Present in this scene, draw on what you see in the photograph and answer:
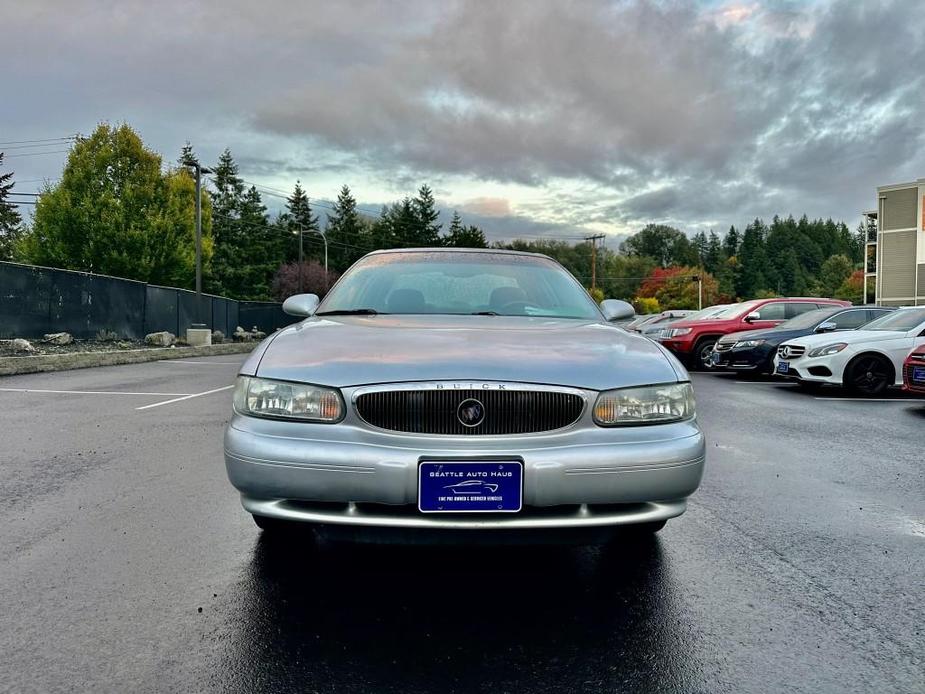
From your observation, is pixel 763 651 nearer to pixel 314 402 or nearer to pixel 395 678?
pixel 395 678

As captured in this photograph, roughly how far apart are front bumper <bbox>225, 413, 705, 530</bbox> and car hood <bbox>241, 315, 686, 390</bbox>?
0.70 ft

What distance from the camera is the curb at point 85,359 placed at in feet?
41.1

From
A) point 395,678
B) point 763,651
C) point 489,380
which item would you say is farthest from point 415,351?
point 763,651

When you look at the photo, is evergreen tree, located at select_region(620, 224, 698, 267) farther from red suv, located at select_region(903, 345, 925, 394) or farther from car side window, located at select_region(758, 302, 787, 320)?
red suv, located at select_region(903, 345, 925, 394)

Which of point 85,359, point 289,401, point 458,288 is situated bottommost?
point 85,359

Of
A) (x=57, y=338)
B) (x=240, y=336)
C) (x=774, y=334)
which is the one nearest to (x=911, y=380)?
(x=774, y=334)

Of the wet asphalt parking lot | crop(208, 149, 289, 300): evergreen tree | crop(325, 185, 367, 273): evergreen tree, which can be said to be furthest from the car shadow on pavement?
crop(325, 185, 367, 273): evergreen tree

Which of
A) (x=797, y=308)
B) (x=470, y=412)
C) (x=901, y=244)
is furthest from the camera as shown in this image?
(x=901, y=244)

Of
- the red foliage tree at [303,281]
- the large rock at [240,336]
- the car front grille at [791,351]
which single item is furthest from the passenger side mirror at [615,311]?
the red foliage tree at [303,281]

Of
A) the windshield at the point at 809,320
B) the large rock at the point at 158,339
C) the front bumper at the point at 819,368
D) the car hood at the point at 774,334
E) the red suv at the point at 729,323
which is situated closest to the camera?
the front bumper at the point at 819,368

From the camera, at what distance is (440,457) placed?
2352 mm

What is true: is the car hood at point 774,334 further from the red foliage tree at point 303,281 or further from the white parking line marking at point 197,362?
the red foliage tree at point 303,281

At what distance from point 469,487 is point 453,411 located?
29 centimetres

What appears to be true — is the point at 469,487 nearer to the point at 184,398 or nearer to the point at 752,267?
the point at 184,398
